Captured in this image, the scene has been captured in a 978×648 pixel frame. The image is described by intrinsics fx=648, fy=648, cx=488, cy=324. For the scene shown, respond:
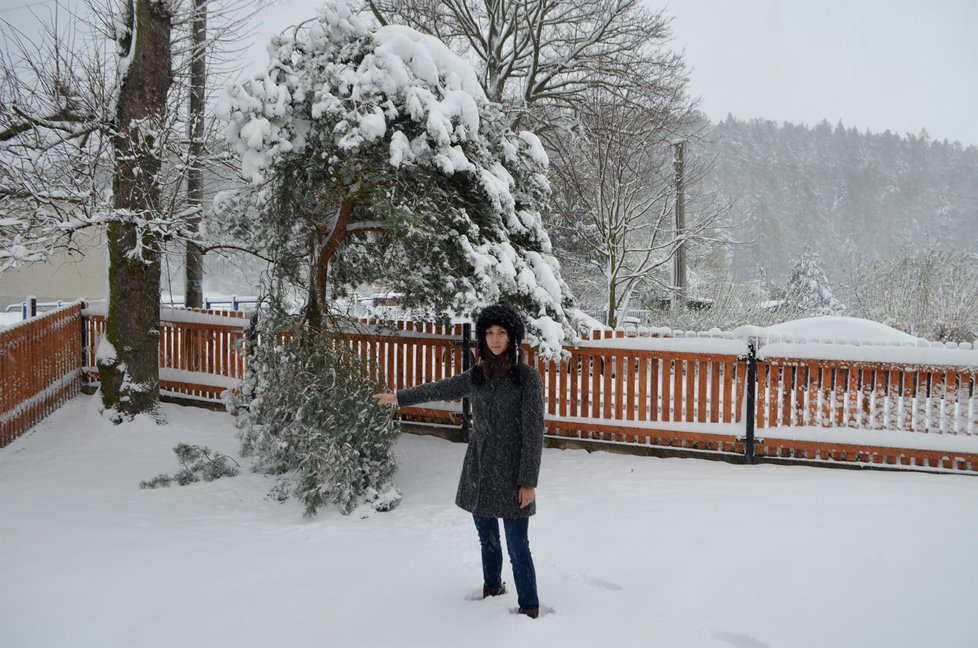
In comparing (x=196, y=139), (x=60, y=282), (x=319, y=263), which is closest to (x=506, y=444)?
(x=319, y=263)

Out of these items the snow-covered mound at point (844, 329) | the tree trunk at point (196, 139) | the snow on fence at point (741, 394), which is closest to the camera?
the snow on fence at point (741, 394)

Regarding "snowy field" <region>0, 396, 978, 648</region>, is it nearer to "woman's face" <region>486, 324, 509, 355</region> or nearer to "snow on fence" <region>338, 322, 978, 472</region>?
"snow on fence" <region>338, 322, 978, 472</region>

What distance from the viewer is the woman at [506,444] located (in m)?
3.33

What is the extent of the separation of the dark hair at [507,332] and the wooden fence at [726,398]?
261cm

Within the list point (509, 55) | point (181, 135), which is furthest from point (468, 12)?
point (181, 135)

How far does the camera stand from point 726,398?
6.55m

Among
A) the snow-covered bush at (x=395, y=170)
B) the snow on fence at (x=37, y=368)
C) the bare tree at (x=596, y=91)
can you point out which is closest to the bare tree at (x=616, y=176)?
the bare tree at (x=596, y=91)

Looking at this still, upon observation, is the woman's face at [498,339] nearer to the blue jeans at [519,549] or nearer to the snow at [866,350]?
the blue jeans at [519,549]

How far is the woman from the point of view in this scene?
3.33 meters

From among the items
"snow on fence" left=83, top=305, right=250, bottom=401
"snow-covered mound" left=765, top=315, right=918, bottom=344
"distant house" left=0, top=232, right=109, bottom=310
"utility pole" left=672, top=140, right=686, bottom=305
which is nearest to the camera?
"snow on fence" left=83, top=305, right=250, bottom=401

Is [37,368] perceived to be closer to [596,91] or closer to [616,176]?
[616,176]

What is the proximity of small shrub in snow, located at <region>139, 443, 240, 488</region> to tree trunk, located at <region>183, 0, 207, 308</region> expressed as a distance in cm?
274

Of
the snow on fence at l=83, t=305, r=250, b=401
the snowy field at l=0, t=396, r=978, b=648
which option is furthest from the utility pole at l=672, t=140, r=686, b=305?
the snow on fence at l=83, t=305, r=250, b=401

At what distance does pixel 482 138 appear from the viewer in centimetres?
592
